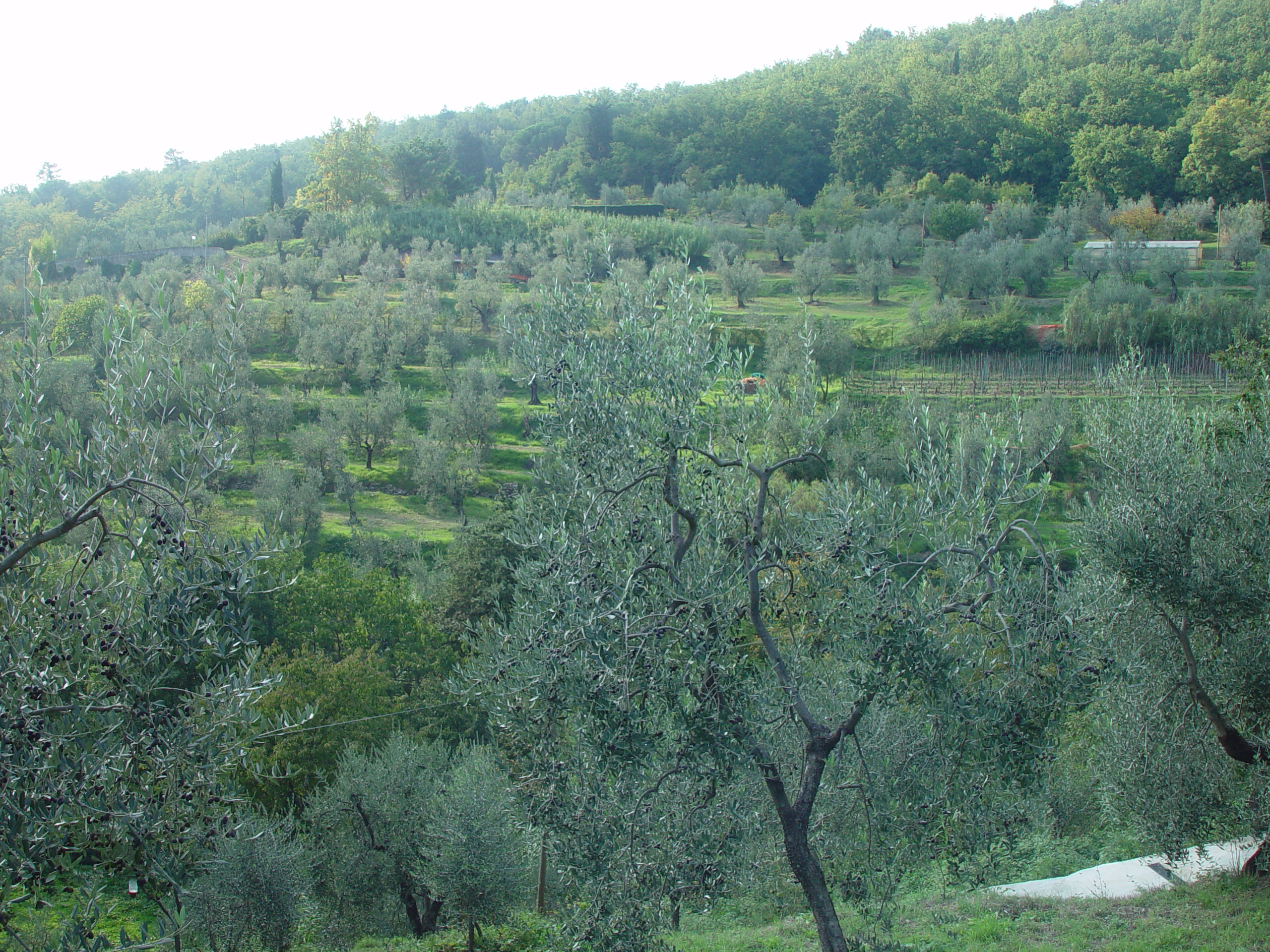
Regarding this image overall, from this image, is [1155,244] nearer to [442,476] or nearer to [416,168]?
[442,476]

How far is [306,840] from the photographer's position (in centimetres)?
1597

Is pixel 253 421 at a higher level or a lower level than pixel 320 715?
higher

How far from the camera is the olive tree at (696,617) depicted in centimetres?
673

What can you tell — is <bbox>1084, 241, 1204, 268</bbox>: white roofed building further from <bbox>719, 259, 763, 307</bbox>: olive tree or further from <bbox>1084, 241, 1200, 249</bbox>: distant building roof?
<bbox>719, 259, 763, 307</bbox>: olive tree

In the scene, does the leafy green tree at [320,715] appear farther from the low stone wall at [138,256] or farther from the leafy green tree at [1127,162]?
the leafy green tree at [1127,162]

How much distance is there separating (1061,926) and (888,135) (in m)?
131

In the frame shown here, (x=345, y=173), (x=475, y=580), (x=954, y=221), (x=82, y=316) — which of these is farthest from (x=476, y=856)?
(x=345, y=173)

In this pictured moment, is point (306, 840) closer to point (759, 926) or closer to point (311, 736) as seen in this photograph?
point (311, 736)

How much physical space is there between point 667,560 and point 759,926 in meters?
9.16

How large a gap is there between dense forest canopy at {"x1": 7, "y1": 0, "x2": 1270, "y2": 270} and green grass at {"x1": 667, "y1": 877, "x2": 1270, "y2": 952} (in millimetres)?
93281

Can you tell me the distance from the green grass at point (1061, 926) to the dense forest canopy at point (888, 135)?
93.3 metres

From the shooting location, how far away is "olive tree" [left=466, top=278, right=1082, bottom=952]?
6.73 m

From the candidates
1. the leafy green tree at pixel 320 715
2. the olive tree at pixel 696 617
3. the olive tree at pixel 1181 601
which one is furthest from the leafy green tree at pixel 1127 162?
the olive tree at pixel 696 617

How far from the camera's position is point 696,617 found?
22.6ft
